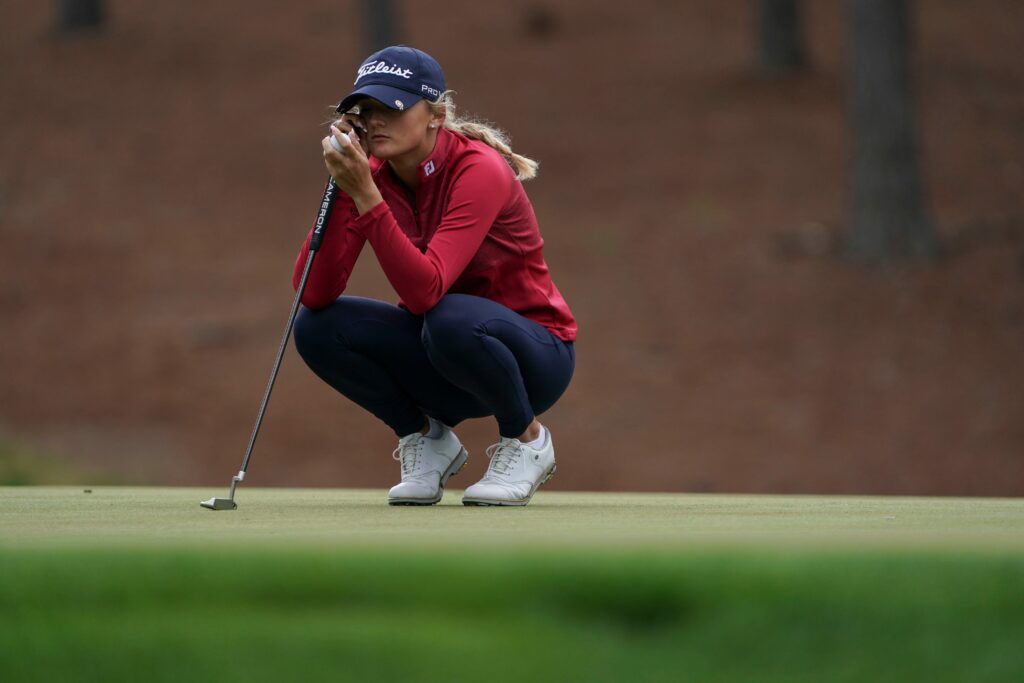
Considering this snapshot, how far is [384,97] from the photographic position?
3357mm

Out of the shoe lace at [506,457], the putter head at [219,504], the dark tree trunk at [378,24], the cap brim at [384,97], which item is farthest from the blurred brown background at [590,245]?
the cap brim at [384,97]

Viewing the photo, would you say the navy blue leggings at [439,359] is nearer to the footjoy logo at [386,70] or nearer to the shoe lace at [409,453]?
the shoe lace at [409,453]

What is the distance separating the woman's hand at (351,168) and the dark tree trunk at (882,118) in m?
9.18

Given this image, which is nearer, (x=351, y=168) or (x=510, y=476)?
(x=351, y=168)

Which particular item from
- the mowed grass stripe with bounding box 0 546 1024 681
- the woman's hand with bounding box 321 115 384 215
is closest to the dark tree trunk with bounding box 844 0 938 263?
the woman's hand with bounding box 321 115 384 215

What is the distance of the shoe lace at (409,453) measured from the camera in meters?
3.84

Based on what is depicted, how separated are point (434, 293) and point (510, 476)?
1.66ft

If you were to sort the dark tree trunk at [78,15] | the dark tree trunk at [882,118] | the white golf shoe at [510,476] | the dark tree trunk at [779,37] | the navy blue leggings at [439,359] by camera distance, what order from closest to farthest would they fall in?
the navy blue leggings at [439,359] < the white golf shoe at [510,476] < the dark tree trunk at [882,118] < the dark tree trunk at [779,37] < the dark tree trunk at [78,15]

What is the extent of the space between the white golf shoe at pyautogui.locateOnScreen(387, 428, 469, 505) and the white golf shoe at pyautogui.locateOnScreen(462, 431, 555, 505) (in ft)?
0.50

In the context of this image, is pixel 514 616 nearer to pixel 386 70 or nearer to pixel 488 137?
pixel 386 70

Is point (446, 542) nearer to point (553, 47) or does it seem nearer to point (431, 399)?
point (431, 399)

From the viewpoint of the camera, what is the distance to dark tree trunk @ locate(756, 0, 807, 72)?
50.3 ft

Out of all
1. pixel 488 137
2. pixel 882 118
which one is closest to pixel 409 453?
pixel 488 137

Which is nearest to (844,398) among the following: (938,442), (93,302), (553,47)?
(938,442)
